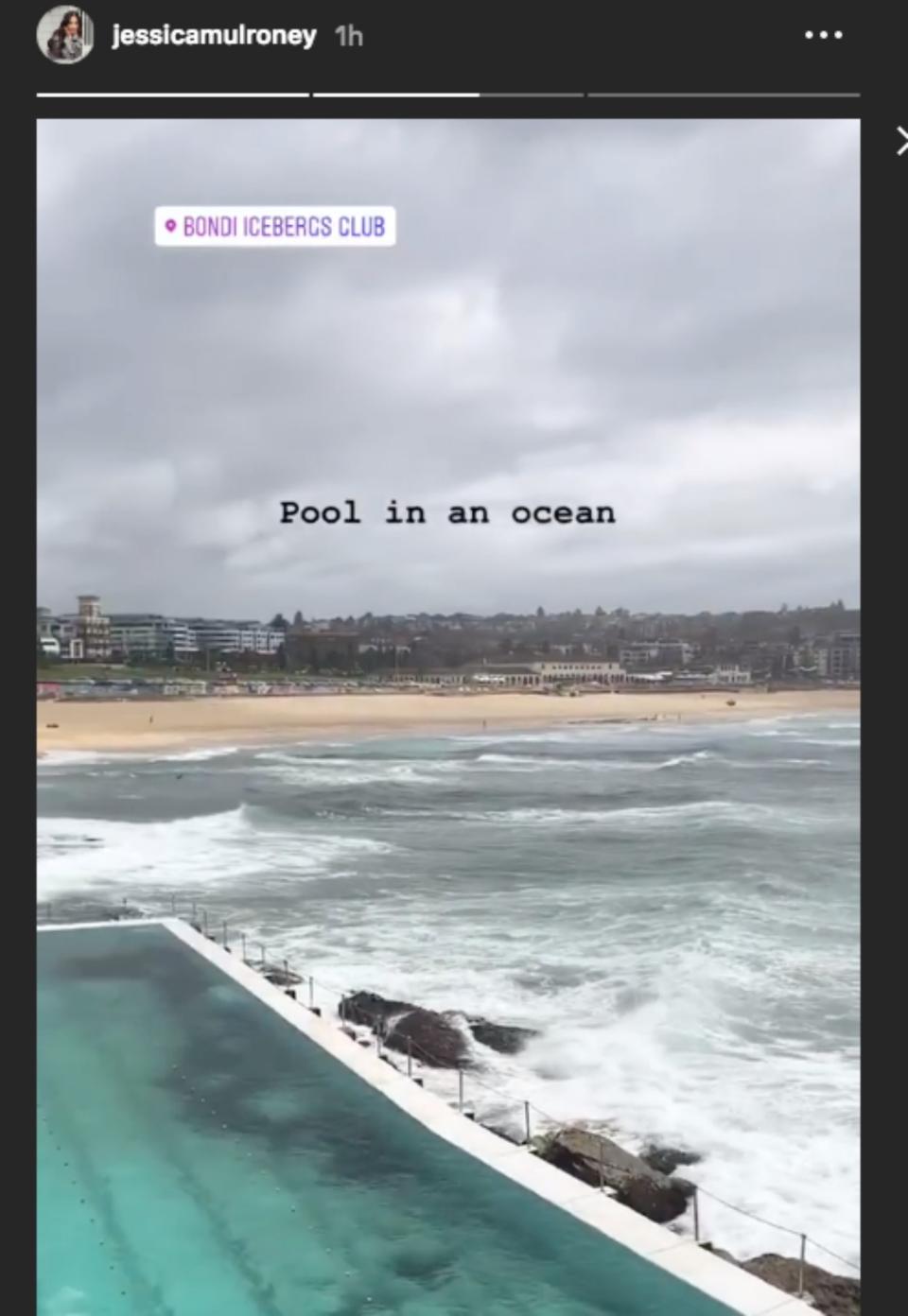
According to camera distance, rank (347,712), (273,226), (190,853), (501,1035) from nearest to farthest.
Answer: (273,226), (347,712), (501,1035), (190,853)

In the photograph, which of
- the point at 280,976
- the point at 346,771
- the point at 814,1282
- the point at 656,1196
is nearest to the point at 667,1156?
the point at 656,1196

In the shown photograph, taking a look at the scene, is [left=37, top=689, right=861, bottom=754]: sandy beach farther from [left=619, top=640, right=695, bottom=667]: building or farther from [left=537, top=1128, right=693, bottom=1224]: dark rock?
[left=537, top=1128, right=693, bottom=1224]: dark rock

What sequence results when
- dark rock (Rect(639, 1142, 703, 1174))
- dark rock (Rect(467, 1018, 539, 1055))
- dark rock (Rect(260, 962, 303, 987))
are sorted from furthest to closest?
dark rock (Rect(260, 962, 303, 987)) < dark rock (Rect(467, 1018, 539, 1055)) < dark rock (Rect(639, 1142, 703, 1174))

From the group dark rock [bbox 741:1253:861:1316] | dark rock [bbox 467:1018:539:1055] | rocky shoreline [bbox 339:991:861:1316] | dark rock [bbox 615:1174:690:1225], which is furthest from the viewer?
dark rock [bbox 467:1018:539:1055]

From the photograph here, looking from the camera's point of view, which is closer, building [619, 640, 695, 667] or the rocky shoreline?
the rocky shoreline

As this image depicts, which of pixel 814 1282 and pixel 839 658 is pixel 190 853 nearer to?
pixel 814 1282
